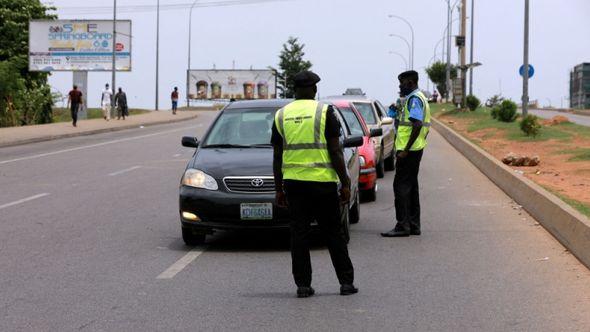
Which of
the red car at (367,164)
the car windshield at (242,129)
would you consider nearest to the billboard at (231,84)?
the red car at (367,164)

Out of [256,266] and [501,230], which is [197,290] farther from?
[501,230]

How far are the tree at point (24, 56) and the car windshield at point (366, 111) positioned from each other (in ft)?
103

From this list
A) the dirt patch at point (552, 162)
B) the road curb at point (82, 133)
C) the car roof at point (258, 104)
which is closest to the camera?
the car roof at point (258, 104)

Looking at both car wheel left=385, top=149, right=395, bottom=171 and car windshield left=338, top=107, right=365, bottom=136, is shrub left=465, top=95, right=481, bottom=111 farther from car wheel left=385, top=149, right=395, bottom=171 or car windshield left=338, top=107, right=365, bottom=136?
car windshield left=338, top=107, right=365, bottom=136

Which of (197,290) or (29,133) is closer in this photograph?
(197,290)

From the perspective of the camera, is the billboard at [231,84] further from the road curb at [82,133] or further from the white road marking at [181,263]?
the white road marking at [181,263]

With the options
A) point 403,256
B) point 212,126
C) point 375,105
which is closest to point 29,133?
point 375,105

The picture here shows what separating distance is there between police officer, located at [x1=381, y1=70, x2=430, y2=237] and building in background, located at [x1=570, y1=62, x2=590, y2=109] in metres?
113

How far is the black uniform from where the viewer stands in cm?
742

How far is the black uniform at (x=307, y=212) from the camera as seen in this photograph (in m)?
7.42

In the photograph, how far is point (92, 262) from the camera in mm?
9148

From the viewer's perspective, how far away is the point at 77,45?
59656 millimetres

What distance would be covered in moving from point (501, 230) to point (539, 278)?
3102mm

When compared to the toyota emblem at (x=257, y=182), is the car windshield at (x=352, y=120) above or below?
above
